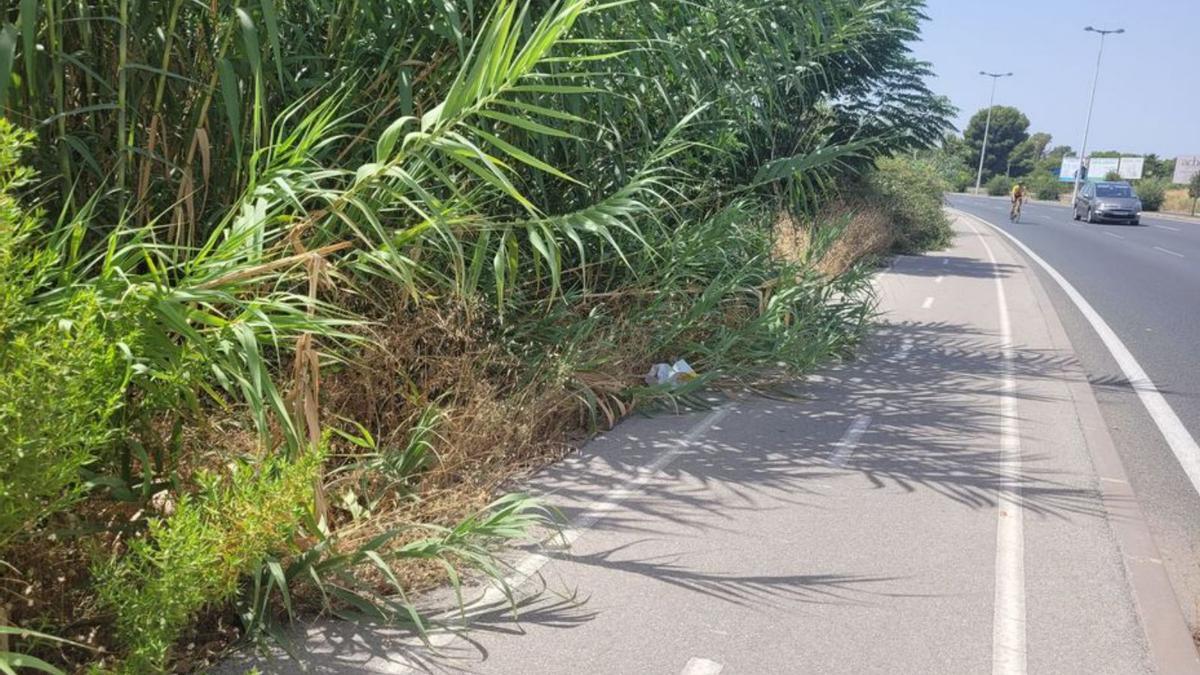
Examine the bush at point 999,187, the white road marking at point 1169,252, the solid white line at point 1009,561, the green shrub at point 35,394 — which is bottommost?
the solid white line at point 1009,561

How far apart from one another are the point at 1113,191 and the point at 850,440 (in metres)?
40.7

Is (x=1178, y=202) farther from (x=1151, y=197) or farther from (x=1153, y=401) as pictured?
(x=1153, y=401)

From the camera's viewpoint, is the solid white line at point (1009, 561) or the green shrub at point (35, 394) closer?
the green shrub at point (35, 394)

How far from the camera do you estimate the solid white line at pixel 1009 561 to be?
3.45 m

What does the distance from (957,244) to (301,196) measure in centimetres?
2385

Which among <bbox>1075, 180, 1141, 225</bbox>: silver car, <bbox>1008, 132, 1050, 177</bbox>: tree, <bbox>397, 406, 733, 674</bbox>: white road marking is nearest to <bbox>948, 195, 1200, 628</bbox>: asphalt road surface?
<bbox>397, 406, 733, 674</bbox>: white road marking

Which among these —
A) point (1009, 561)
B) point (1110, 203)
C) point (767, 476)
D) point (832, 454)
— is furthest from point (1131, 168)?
point (1009, 561)

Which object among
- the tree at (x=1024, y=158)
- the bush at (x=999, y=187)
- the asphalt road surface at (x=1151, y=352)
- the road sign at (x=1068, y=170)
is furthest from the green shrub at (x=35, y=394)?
the tree at (x=1024, y=158)

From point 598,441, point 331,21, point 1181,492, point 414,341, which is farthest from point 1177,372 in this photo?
point 331,21

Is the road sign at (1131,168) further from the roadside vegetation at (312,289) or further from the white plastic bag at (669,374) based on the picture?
the white plastic bag at (669,374)

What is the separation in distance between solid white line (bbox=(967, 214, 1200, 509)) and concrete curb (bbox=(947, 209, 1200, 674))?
0.41m

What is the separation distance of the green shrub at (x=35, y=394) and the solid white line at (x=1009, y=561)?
9.86 feet

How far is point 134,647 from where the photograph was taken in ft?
8.36

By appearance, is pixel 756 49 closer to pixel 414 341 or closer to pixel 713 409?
pixel 713 409
